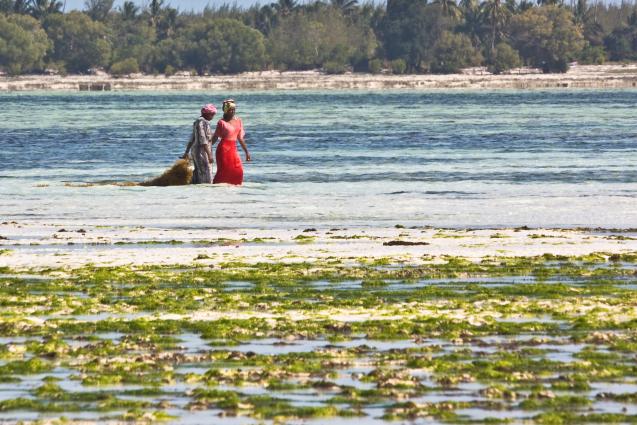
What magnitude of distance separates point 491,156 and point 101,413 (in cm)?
3344

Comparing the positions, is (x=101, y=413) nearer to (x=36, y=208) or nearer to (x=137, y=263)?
(x=137, y=263)

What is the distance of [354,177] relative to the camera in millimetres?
33906

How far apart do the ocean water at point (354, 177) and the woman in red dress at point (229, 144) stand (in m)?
0.25

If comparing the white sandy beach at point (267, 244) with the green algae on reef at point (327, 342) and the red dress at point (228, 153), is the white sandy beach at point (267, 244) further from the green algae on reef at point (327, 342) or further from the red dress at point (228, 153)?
the red dress at point (228, 153)

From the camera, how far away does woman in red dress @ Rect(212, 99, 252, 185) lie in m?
25.7

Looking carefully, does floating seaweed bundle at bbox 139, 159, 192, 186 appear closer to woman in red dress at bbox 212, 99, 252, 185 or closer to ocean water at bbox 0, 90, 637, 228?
ocean water at bbox 0, 90, 637, 228

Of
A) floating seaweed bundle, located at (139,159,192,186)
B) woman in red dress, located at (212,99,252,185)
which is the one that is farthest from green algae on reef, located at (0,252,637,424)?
floating seaweed bundle, located at (139,159,192,186)

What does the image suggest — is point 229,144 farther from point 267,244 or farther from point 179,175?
point 267,244

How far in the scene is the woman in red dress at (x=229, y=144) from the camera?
25.7 meters

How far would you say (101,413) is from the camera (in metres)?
9.07

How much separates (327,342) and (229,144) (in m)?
15.0

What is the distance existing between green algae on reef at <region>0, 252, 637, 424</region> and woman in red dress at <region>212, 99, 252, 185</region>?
9.97 meters

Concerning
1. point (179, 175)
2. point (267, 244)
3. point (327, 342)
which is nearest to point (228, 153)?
point (179, 175)

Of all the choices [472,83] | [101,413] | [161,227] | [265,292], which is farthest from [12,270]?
[472,83]
